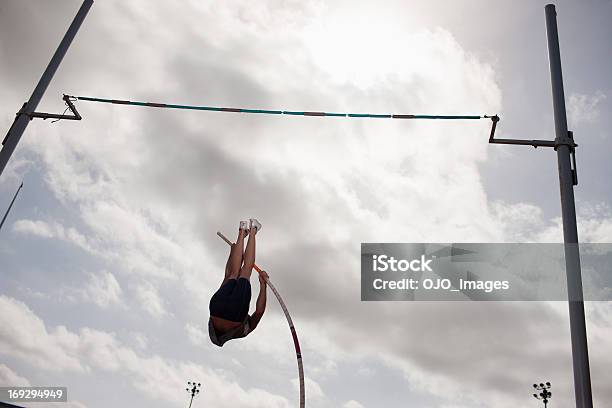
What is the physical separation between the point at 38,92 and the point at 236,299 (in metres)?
5.57

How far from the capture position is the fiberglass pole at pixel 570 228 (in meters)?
5.97

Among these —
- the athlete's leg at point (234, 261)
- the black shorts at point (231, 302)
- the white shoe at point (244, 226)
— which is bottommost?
the black shorts at point (231, 302)

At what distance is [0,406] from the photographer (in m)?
5.15

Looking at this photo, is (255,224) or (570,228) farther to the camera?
(255,224)

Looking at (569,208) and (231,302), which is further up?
(569,208)

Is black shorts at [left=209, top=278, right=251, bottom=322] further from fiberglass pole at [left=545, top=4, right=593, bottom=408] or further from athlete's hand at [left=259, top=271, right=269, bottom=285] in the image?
fiberglass pole at [left=545, top=4, right=593, bottom=408]

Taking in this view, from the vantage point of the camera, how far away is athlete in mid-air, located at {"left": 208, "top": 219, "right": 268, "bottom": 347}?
10.5m

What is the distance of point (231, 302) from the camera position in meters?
10.5

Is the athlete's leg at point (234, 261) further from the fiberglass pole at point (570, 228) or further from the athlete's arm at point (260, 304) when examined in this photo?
the fiberglass pole at point (570, 228)

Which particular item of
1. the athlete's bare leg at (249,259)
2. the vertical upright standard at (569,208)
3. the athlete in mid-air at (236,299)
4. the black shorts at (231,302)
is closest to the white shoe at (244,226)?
the athlete in mid-air at (236,299)

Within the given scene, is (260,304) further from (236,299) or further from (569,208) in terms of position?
(569,208)

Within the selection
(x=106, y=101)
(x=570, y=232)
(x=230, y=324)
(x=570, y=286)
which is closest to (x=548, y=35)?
(x=570, y=232)

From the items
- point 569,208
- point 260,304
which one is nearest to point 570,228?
point 569,208

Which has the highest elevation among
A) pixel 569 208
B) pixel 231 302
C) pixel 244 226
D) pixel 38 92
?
pixel 38 92
